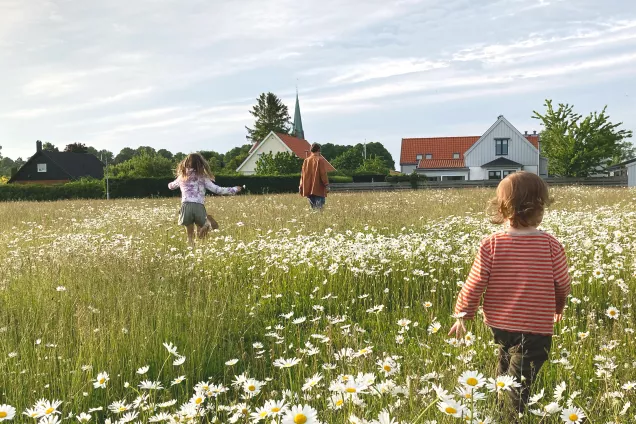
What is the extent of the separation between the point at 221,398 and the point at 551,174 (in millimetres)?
51150

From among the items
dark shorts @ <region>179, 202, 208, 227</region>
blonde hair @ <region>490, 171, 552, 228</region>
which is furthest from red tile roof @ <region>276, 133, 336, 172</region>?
blonde hair @ <region>490, 171, 552, 228</region>

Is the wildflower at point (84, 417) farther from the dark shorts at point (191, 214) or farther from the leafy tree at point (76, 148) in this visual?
the leafy tree at point (76, 148)

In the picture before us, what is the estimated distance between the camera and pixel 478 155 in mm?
60094

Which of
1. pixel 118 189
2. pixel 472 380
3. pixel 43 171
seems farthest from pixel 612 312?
pixel 43 171

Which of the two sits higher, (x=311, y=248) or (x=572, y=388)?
(x=311, y=248)

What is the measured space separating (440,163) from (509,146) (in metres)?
8.61

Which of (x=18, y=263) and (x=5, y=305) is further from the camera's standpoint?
(x=18, y=263)

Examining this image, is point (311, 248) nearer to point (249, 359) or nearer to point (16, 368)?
point (249, 359)

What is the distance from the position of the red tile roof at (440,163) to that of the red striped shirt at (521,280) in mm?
62538

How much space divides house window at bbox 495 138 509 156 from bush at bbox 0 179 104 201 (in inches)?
1666

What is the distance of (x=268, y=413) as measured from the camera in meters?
2.07

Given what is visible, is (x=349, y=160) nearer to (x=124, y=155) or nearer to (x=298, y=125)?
(x=298, y=125)

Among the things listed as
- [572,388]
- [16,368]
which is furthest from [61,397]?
[572,388]

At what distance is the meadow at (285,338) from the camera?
256 cm
